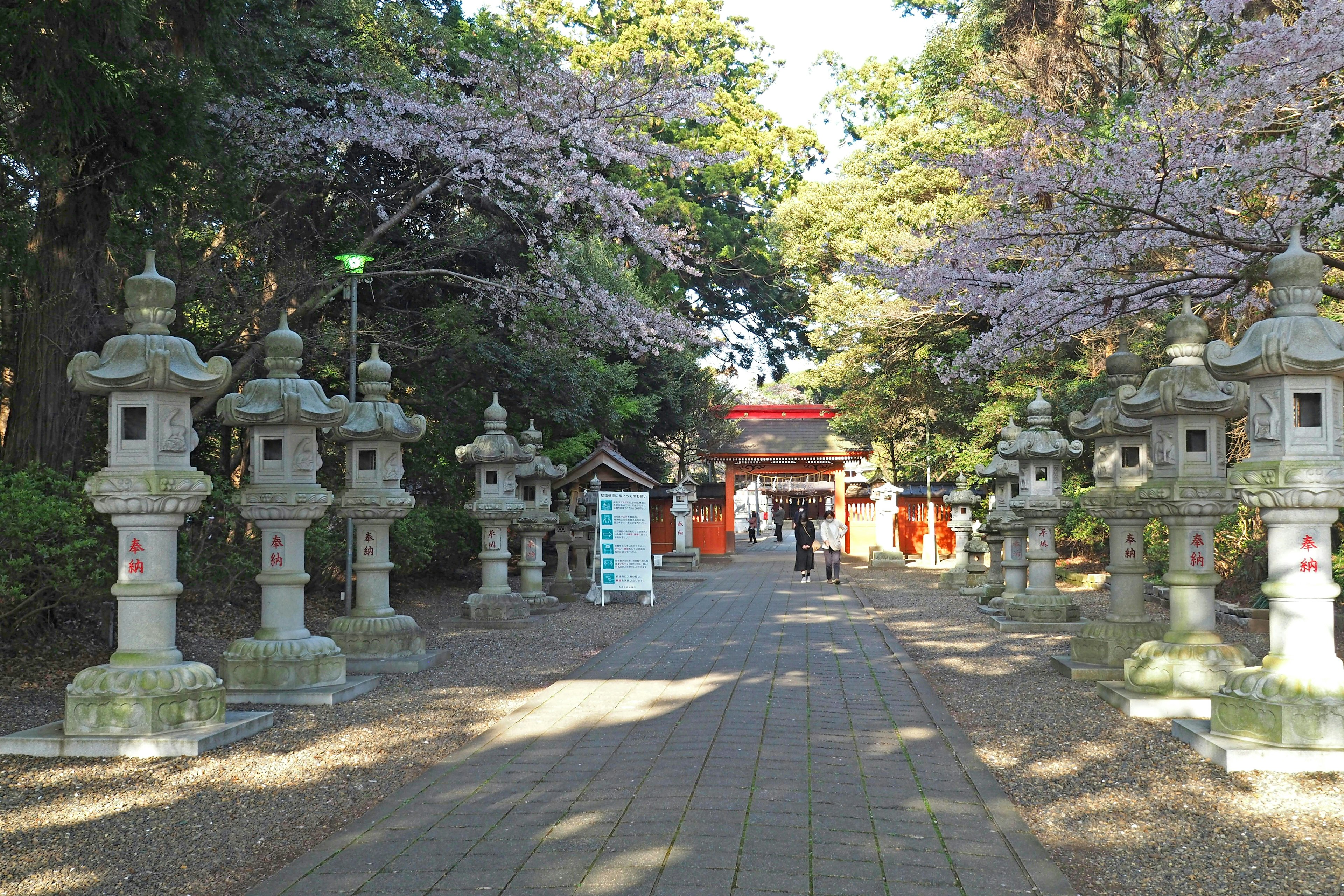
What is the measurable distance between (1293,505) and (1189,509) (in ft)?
5.10

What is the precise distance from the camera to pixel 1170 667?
24.3ft

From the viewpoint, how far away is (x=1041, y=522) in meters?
12.5

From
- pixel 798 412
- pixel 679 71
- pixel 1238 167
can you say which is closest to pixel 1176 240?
pixel 1238 167

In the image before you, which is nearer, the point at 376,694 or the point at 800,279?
the point at 376,694

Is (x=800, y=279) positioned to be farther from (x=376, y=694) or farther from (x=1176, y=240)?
(x=376, y=694)

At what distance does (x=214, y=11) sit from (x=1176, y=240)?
386 inches

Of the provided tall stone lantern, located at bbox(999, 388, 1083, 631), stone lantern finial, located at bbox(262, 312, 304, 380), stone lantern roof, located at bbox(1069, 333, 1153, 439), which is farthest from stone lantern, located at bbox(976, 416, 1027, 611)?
stone lantern finial, located at bbox(262, 312, 304, 380)

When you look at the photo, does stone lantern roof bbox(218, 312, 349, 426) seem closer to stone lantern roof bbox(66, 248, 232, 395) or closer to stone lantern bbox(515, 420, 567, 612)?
stone lantern roof bbox(66, 248, 232, 395)

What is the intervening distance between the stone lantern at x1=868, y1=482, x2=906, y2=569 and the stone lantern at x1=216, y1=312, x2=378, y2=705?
18.5 meters

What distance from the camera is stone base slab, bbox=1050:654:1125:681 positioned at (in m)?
8.48

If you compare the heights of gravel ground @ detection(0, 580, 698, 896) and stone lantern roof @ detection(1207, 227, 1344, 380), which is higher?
stone lantern roof @ detection(1207, 227, 1344, 380)

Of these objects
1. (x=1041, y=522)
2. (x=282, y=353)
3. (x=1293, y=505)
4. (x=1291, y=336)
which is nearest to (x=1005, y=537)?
(x=1041, y=522)

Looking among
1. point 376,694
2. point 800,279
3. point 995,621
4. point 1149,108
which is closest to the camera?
point 376,694

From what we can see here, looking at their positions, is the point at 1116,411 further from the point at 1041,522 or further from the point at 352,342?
the point at 352,342
